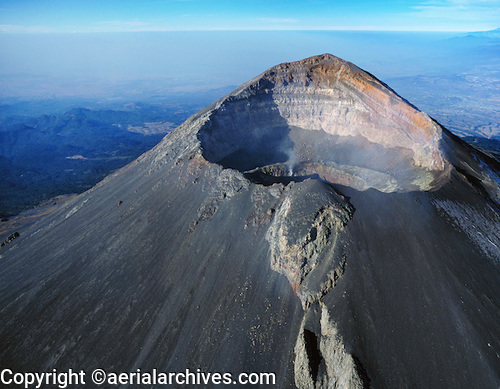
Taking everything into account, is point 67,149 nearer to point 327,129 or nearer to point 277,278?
point 327,129

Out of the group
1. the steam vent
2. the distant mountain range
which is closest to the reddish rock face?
the steam vent

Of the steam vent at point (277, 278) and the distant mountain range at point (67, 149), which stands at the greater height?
the steam vent at point (277, 278)

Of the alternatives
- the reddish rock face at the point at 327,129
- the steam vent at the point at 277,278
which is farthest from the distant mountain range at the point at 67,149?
the reddish rock face at the point at 327,129

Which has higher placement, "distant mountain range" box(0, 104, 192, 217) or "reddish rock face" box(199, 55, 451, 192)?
"reddish rock face" box(199, 55, 451, 192)

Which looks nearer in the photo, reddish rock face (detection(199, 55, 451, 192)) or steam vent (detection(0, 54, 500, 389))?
steam vent (detection(0, 54, 500, 389))

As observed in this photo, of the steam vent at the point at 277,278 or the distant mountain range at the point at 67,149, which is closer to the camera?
the steam vent at the point at 277,278

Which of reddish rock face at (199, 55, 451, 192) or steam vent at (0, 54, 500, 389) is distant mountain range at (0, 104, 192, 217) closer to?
steam vent at (0, 54, 500, 389)

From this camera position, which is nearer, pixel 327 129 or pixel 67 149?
pixel 327 129

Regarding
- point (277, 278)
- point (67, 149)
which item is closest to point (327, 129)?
point (277, 278)

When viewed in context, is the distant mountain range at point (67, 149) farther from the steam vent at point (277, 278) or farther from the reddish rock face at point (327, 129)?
the reddish rock face at point (327, 129)
